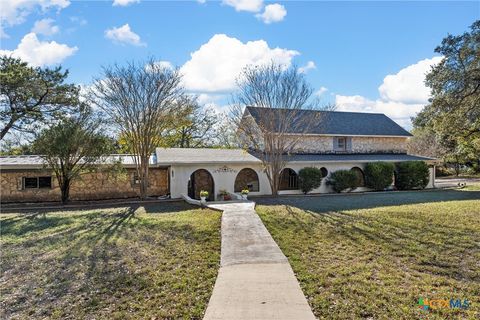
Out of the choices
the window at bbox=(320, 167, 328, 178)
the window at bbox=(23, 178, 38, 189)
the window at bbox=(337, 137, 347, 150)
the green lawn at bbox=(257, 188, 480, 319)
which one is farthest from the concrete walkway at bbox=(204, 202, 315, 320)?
the window at bbox=(337, 137, 347, 150)

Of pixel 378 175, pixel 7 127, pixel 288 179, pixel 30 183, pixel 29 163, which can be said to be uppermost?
pixel 7 127

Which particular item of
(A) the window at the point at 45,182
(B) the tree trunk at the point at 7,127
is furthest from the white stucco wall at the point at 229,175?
(B) the tree trunk at the point at 7,127

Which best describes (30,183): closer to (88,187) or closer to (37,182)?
(37,182)

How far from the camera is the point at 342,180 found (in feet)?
68.2

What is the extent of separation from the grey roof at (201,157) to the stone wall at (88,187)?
150 centimetres

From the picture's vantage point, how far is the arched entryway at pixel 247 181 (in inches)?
828

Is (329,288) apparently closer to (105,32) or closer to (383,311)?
(383,311)

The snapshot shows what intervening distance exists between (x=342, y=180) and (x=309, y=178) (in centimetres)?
249

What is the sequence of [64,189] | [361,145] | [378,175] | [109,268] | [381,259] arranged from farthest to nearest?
[361,145] < [378,175] < [64,189] < [381,259] < [109,268]

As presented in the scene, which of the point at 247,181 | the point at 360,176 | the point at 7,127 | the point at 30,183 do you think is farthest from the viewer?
the point at 360,176

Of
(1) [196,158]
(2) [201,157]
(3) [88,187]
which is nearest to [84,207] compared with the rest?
(3) [88,187]

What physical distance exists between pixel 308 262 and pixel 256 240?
1993 millimetres

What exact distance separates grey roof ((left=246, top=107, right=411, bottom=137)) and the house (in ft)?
0.32

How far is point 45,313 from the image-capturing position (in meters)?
4.56
